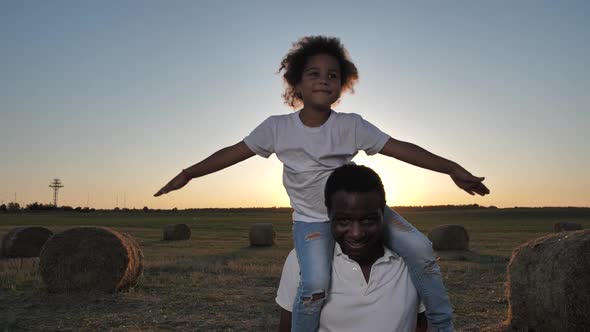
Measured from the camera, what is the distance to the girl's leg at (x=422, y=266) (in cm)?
354

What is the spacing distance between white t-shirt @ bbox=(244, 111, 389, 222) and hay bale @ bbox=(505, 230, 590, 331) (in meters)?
4.17

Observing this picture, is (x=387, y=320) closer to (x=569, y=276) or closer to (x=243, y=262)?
(x=569, y=276)

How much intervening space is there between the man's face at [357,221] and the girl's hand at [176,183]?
1.13 meters

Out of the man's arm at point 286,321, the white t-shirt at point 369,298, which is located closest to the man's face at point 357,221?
the white t-shirt at point 369,298

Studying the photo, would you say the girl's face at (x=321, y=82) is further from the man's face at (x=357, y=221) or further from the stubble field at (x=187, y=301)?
the stubble field at (x=187, y=301)

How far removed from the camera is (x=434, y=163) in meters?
3.84

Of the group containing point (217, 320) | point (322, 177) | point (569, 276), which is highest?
point (322, 177)

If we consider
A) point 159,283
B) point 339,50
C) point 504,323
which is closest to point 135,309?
point 159,283

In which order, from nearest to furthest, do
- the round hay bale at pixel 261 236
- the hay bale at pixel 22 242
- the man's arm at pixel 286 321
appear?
the man's arm at pixel 286 321
the hay bale at pixel 22 242
the round hay bale at pixel 261 236

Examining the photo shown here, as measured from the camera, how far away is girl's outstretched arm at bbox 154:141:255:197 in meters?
4.03

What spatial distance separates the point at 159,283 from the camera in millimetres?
12562

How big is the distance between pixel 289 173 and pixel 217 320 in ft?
17.6

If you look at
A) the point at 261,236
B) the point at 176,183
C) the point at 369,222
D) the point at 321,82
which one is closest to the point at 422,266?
the point at 369,222

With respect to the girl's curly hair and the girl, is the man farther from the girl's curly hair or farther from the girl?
the girl's curly hair
